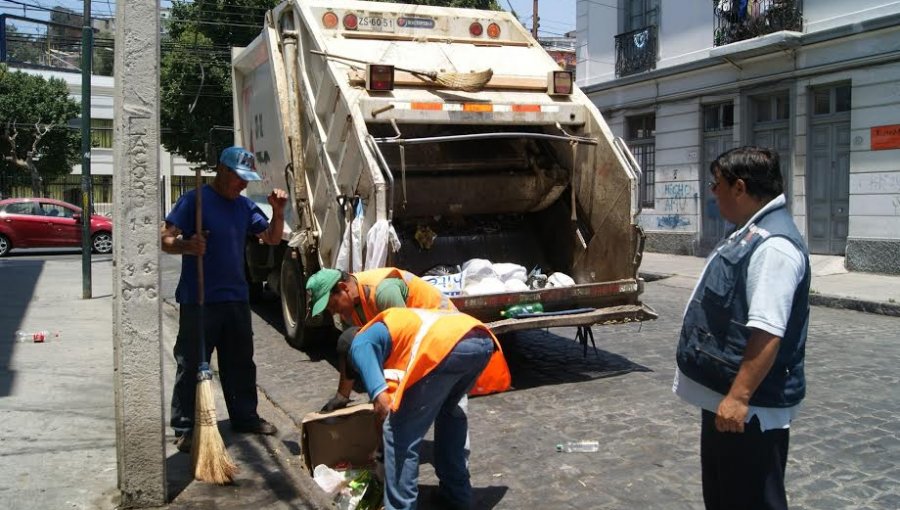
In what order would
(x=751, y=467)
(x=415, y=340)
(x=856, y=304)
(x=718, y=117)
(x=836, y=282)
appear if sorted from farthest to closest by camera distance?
(x=718, y=117)
(x=836, y=282)
(x=856, y=304)
(x=415, y=340)
(x=751, y=467)

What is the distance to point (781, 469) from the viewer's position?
105 inches

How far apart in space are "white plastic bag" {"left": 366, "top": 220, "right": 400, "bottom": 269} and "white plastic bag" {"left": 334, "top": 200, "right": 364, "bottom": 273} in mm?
198

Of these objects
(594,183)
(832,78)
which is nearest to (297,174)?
(594,183)

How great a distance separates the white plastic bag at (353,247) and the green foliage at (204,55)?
1617 cm

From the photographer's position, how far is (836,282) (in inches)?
470

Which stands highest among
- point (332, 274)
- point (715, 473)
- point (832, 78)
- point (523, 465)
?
point (832, 78)

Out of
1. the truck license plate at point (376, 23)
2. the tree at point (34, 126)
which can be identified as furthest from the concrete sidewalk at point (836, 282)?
the tree at point (34, 126)

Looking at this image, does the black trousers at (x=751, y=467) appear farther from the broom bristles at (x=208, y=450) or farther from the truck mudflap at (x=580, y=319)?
the truck mudflap at (x=580, y=319)

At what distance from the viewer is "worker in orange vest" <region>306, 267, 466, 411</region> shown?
3.63m

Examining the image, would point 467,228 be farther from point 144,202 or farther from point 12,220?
point 12,220

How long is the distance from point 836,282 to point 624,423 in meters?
8.12

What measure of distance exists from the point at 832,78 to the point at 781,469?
1253 centimetres

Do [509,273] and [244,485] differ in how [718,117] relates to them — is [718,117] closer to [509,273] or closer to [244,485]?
[509,273]

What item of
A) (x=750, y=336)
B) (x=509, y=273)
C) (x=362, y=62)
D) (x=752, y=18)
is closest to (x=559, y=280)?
(x=509, y=273)
